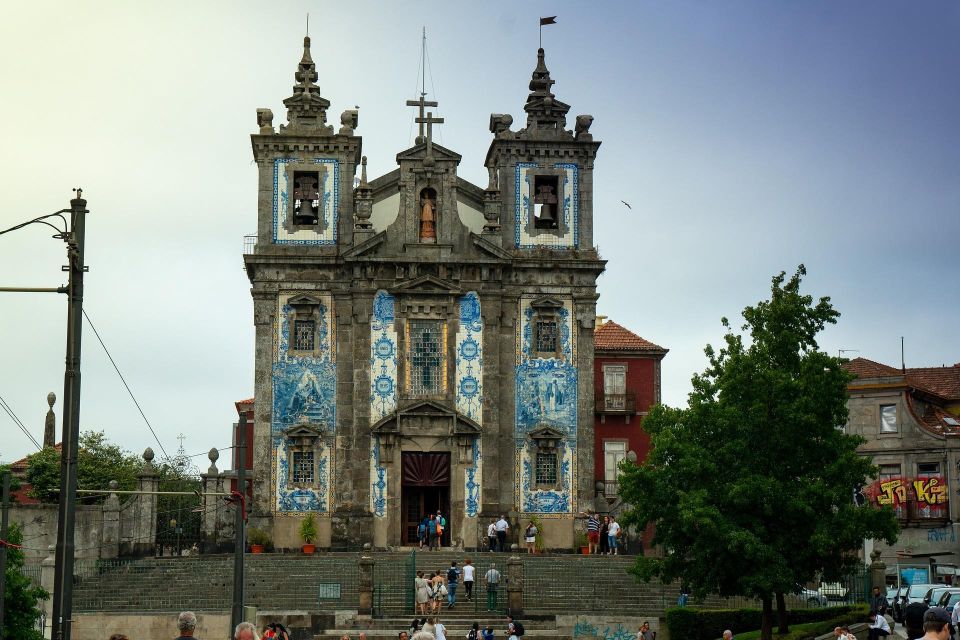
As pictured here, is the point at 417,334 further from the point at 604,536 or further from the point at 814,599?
the point at 814,599

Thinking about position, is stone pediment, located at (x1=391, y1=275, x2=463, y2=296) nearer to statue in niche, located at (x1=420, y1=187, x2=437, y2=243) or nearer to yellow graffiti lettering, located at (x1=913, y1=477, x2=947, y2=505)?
statue in niche, located at (x1=420, y1=187, x2=437, y2=243)

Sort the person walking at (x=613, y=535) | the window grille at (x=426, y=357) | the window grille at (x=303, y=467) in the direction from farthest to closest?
the window grille at (x=426, y=357) → the window grille at (x=303, y=467) → the person walking at (x=613, y=535)

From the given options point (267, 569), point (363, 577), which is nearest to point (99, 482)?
point (267, 569)

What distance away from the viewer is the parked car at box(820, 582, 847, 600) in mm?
42625

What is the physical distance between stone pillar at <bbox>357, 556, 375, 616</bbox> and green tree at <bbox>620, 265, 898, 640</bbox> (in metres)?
7.39

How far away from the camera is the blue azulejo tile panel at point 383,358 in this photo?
53.5 meters

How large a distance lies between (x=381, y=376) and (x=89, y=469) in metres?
18.3

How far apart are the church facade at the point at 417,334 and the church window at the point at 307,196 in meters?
0.06

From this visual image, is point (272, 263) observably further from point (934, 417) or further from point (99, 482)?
point (934, 417)

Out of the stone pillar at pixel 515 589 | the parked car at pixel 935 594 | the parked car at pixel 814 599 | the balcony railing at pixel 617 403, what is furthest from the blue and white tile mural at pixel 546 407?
the parked car at pixel 935 594

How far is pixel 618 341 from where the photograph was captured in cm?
6419

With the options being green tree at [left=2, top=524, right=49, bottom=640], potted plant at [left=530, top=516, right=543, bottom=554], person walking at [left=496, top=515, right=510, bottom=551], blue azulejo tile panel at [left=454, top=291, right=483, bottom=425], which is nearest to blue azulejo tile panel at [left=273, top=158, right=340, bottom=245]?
blue azulejo tile panel at [left=454, top=291, right=483, bottom=425]

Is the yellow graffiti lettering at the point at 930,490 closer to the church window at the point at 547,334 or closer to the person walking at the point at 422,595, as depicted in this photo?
the church window at the point at 547,334

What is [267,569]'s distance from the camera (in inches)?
1836
